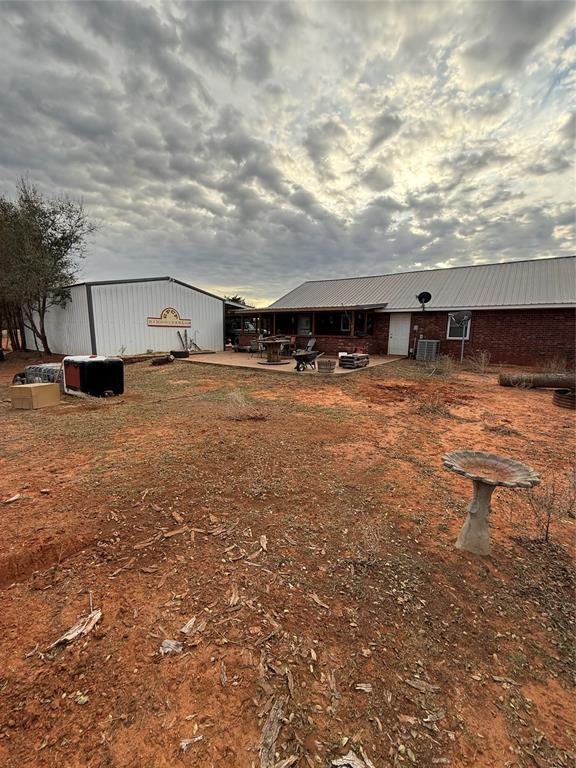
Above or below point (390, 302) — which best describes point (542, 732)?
below

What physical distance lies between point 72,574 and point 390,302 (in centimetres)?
1783

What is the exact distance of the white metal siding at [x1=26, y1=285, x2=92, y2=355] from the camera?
15516 millimetres

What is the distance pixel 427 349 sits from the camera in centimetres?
1577

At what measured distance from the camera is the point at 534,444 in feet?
17.4

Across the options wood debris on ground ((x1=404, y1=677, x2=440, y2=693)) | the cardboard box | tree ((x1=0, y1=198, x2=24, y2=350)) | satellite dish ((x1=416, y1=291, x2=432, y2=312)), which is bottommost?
wood debris on ground ((x1=404, y1=677, x2=440, y2=693))

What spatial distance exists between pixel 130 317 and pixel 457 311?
52.2 feet

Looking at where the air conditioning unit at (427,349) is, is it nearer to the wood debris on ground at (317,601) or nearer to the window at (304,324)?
the window at (304,324)

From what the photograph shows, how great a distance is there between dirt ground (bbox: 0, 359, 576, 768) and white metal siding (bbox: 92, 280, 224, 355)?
12129 millimetres

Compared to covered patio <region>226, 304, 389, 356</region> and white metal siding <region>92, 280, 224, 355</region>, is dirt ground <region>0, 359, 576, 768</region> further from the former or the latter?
covered patio <region>226, 304, 389, 356</region>

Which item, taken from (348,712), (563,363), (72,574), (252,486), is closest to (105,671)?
(72,574)

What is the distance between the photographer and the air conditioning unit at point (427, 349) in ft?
51.3

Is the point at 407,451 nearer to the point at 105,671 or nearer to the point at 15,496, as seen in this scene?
the point at 105,671

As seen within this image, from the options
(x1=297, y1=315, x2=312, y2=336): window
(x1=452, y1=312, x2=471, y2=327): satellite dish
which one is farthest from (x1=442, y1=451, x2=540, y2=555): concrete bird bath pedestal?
(x1=297, y1=315, x2=312, y2=336): window

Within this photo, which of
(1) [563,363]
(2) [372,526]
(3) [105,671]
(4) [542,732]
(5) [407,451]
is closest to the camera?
(4) [542,732]
